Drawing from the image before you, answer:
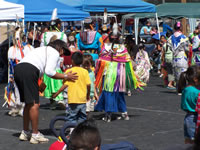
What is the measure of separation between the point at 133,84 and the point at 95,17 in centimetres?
1416

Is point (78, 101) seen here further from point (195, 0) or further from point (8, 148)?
point (195, 0)

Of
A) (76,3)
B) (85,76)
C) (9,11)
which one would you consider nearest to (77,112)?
(85,76)

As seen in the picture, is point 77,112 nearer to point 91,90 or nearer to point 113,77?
point 113,77

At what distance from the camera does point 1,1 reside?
15.3 m

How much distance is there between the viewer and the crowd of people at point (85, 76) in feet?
24.2

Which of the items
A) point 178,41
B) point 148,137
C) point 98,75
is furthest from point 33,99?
point 178,41

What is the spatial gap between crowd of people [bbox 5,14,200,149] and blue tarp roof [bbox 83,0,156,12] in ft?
21.4

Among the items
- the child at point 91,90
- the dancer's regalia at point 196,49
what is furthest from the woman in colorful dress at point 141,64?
the child at point 91,90

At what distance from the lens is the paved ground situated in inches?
303

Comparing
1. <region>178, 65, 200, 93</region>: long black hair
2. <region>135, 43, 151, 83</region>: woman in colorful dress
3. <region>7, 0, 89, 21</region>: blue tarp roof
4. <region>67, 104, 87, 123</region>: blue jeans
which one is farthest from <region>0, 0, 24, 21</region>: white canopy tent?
<region>178, 65, 200, 93</region>: long black hair

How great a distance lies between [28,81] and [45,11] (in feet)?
37.0

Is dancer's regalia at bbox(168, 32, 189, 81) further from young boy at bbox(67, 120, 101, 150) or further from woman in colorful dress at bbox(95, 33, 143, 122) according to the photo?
young boy at bbox(67, 120, 101, 150)

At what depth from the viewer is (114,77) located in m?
9.64

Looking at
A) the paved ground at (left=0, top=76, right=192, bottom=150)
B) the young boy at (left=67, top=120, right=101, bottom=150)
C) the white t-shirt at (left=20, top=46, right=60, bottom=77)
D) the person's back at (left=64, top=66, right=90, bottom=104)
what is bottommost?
the paved ground at (left=0, top=76, right=192, bottom=150)
